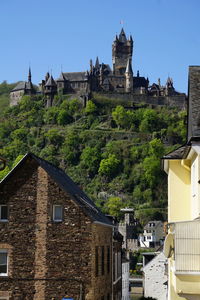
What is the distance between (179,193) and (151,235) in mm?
119606

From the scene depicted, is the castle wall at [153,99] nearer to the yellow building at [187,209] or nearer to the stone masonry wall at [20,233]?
the stone masonry wall at [20,233]

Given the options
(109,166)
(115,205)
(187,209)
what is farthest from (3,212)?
(109,166)

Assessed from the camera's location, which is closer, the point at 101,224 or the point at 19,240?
the point at 19,240

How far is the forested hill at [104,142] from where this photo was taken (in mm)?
158875

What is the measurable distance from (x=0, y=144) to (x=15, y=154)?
9.87m

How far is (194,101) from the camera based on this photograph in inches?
591

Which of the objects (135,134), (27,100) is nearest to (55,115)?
(27,100)

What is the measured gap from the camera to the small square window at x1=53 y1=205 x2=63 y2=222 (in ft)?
84.0

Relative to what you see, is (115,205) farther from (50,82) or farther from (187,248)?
(187,248)

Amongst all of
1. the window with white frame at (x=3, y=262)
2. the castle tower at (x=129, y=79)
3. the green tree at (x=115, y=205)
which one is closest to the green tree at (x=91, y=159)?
the green tree at (x=115, y=205)

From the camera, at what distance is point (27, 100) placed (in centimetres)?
19275

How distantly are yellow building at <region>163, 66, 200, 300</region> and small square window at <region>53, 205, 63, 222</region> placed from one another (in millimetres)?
7437

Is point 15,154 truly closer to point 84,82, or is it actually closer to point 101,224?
point 84,82

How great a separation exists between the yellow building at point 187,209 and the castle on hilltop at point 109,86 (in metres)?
167
